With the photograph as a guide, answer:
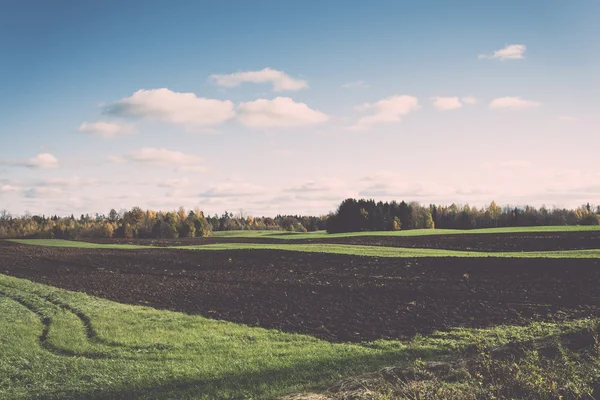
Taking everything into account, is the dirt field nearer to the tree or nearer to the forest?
the forest

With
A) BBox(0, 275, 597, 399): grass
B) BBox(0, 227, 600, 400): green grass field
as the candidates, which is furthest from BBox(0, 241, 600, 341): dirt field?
BBox(0, 227, 600, 400): green grass field

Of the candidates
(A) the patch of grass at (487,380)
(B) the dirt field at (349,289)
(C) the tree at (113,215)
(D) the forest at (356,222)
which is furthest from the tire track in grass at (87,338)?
(C) the tree at (113,215)

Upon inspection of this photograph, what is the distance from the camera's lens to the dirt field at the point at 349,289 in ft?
50.1

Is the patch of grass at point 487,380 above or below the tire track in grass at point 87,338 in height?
above

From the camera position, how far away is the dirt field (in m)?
15.3

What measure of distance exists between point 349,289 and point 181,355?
12.1 metres

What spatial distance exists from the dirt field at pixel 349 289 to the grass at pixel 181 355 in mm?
1424

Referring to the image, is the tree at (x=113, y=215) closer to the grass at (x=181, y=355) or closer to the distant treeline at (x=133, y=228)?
the distant treeline at (x=133, y=228)

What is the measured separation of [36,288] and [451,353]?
71.8 ft

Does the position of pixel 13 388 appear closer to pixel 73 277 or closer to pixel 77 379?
pixel 77 379

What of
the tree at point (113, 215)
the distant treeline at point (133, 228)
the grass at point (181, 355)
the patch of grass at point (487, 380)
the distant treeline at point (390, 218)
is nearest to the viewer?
the patch of grass at point (487, 380)

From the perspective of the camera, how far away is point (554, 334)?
12.5m

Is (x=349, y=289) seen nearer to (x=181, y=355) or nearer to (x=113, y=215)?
(x=181, y=355)

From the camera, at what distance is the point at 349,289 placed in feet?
72.5
